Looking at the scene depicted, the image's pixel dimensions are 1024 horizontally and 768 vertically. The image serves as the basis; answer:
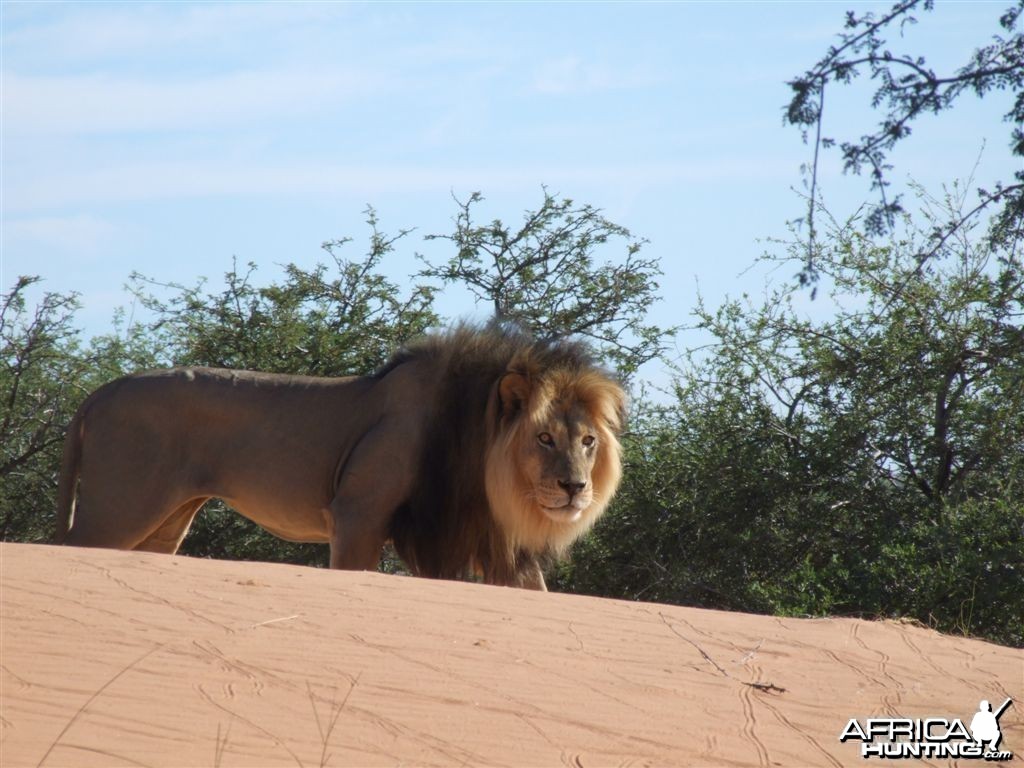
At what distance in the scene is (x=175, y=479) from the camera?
8906mm

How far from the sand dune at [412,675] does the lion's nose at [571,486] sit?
162 centimetres

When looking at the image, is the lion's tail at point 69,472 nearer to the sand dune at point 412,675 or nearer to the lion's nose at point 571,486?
the sand dune at point 412,675

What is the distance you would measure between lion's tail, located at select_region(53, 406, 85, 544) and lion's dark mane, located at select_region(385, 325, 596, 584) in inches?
84.8

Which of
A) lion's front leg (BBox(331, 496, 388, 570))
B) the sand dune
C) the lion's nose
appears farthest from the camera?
lion's front leg (BBox(331, 496, 388, 570))

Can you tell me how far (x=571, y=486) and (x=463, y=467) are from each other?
0.75m

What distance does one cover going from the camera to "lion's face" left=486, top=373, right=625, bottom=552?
27.1 ft

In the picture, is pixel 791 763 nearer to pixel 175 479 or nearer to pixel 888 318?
pixel 175 479

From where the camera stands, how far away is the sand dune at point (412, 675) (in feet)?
14.9

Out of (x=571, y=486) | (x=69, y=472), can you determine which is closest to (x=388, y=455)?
(x=571, y=486)

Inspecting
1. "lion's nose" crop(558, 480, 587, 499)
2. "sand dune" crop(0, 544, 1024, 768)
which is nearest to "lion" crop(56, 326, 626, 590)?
"lion's nose" crop(558, 480, 587, 499)

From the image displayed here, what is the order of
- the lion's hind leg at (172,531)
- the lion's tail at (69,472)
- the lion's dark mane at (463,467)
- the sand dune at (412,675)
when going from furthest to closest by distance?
the lion's hind leg at (172,531), the lion's tail at (69,472), the lion's dark mane at (463,467), the sand dune at (412,675)

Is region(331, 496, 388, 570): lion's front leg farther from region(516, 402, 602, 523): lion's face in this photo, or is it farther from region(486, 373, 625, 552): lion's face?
region(516, 402, 602, 523): lion's face

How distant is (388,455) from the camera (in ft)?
27.9

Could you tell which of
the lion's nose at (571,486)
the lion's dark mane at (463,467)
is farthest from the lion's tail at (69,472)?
the lion's nose at (571,486)
